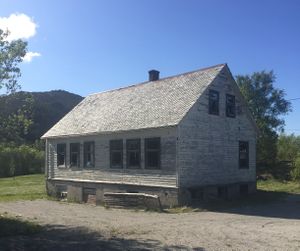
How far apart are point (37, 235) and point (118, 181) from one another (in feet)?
43.3

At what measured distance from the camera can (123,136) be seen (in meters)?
27.0

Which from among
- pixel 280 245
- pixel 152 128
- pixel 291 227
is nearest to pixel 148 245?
pixel 280 245

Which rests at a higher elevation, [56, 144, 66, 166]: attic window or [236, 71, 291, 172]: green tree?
[236, 71, 291, 172]: green tree

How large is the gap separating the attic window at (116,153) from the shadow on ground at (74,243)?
41.7ft

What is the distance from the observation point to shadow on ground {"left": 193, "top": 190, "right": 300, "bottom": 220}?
20797 mm

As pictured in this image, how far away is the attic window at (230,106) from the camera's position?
27.8 meters

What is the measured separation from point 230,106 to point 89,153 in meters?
9.06

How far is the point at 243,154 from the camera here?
96.0 feet

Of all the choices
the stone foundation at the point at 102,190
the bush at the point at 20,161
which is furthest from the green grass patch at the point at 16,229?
the bush at the point at 20,161

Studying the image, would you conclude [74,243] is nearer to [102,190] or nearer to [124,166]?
[124,166]

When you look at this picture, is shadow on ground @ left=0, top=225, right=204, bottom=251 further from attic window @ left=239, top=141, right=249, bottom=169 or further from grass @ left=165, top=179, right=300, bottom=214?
attic window @ left=239, top=141, right=249, bottom=169

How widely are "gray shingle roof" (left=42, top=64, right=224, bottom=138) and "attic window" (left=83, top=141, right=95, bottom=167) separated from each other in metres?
0.84

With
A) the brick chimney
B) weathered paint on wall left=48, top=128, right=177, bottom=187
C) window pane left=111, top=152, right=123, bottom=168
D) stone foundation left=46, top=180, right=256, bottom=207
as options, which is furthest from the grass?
the brick chimney

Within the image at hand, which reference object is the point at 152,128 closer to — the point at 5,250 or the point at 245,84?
the point at 5,250
